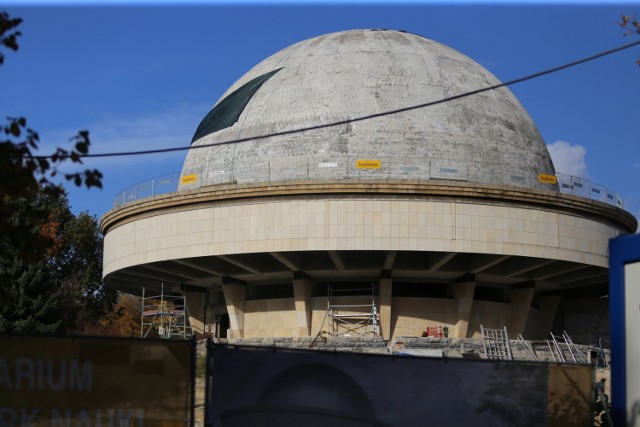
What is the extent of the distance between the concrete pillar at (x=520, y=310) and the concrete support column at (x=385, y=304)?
6144mm

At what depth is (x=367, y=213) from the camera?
39188 millimetres

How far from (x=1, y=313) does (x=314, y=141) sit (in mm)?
18168

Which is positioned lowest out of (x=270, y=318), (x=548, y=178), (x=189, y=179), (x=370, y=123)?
(x=270, y=318)

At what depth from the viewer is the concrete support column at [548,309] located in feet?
159

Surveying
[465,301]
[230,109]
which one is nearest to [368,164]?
[465,301]

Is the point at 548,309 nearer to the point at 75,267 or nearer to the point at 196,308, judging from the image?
the point at 196,308

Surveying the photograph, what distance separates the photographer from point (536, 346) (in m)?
42.5

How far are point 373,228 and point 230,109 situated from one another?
10931 mm

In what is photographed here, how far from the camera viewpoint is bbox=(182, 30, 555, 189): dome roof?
41875 millimetres

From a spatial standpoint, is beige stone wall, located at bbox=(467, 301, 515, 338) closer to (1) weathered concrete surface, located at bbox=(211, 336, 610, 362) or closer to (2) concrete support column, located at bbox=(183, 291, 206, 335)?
(1) weathered concrete surface, located at bbox=(211, 336, 610, 362)

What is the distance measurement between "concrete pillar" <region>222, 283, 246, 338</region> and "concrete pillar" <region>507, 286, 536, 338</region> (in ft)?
36.9

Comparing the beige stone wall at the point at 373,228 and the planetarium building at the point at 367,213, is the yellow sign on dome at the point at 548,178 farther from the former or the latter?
the beige stone wall at the point at 373,228

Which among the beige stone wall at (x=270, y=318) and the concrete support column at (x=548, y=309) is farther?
the concrete support column at (x=548, y=309)

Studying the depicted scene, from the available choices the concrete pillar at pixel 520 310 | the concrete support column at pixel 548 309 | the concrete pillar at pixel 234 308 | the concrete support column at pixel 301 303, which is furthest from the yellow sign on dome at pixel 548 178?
the concrete pillar at pixel 234 308
